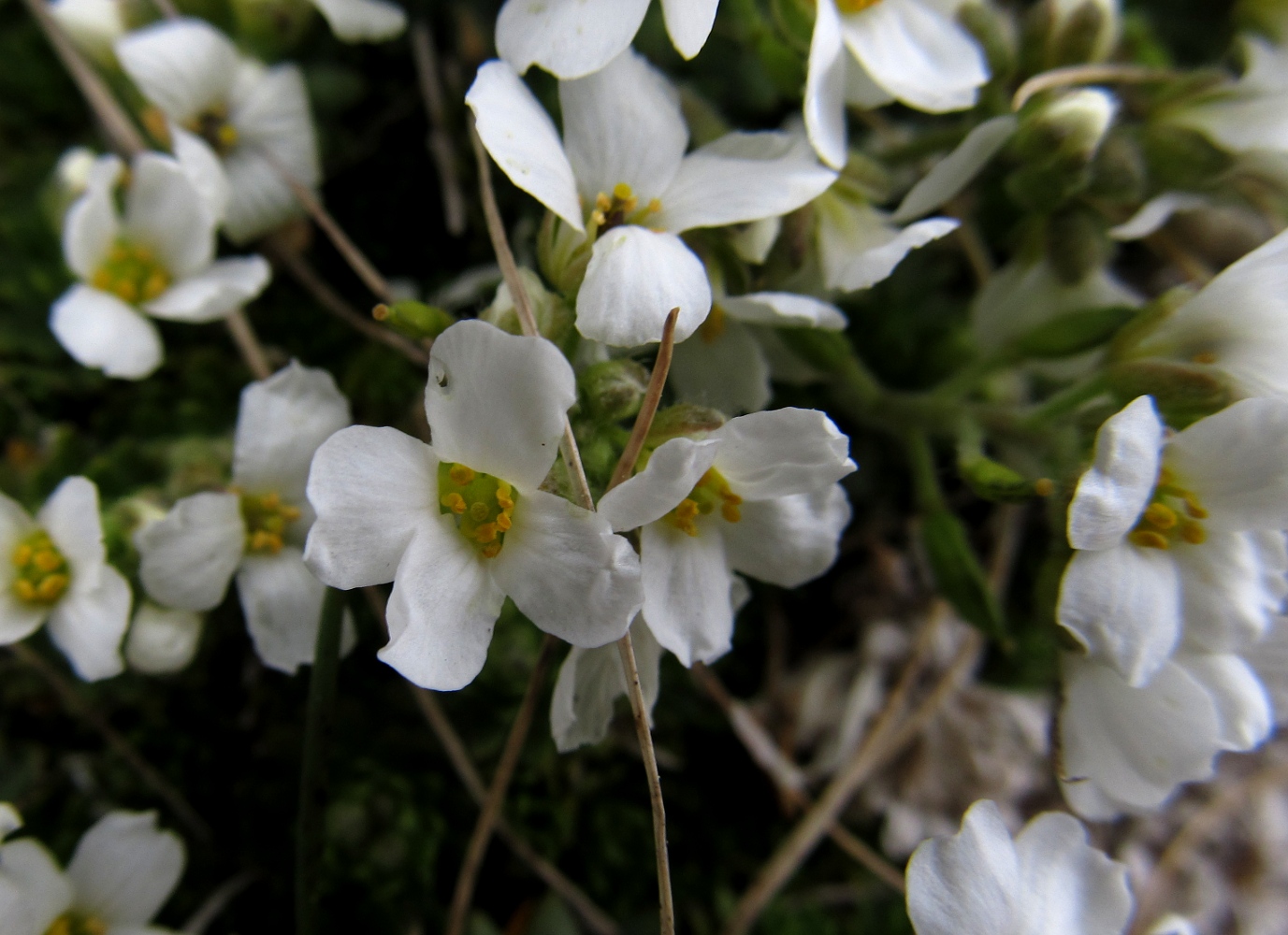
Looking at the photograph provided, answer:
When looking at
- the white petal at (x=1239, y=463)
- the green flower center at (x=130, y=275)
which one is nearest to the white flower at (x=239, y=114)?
the green flower center at (x=130, y=275)

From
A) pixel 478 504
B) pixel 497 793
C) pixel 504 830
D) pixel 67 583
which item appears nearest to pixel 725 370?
pixel 478 504

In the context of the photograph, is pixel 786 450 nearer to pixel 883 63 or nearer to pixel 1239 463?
pixel 1239 463

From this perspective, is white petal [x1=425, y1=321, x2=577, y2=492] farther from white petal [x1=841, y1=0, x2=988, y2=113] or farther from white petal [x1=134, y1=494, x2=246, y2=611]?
white petal [x1=841, y1=0, x2=988, y2=113]

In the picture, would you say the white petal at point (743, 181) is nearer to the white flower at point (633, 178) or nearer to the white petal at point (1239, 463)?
the white flower at point (633, 178)

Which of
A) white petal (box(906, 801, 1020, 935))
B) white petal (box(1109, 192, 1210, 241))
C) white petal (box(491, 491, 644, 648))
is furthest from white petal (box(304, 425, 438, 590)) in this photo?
white petal (box(1109, 192, 1210, 241))

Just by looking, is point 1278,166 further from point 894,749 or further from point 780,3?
point 894,749

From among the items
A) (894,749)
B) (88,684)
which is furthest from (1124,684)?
(88,684)
